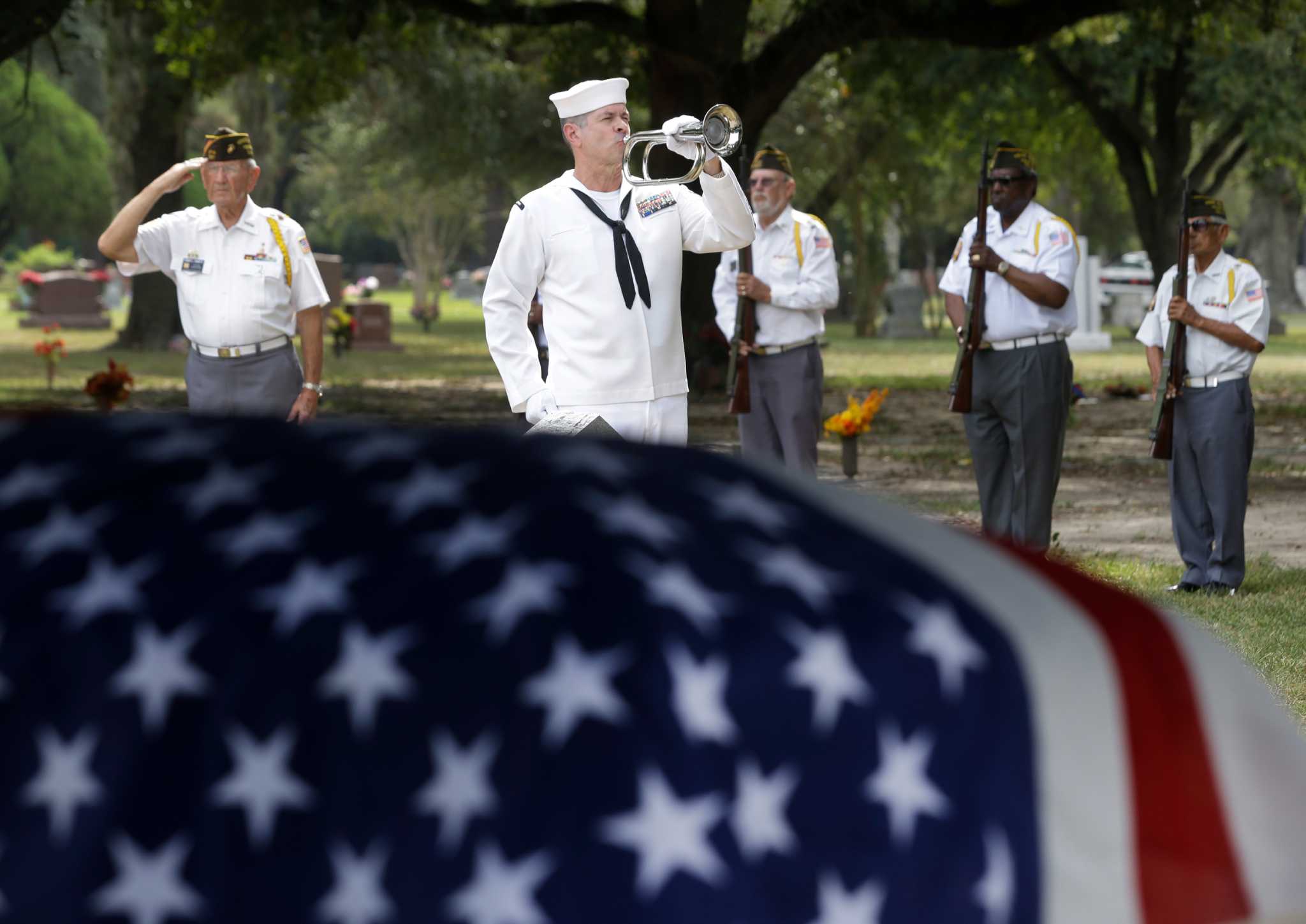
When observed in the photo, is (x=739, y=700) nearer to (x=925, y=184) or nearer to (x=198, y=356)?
(x=198, y=356)

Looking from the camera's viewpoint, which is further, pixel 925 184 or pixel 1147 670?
pixel 925 184

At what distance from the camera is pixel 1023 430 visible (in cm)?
916

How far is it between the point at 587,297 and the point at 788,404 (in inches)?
149

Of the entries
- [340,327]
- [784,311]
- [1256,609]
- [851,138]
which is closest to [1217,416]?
[1256,609]

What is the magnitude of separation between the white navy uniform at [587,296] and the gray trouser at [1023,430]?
10.5 feet

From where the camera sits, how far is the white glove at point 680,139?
6.16 m

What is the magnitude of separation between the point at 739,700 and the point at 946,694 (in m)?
0.24

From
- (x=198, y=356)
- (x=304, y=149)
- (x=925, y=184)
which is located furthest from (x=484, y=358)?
(x=304, y=149)

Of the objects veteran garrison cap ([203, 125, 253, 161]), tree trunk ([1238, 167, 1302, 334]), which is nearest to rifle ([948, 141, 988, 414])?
veteran garrison cap ([203, 125, 253, 161])

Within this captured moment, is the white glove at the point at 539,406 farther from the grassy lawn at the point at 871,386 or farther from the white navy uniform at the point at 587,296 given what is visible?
the grassy lawn at the point at 871,386

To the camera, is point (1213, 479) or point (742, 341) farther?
point (742, 341)

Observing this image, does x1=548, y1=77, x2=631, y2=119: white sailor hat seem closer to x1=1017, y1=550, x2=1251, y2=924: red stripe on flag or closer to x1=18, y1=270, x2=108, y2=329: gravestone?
x1=1017, y1=550, x2=1251, y2=924: red stripe on flag

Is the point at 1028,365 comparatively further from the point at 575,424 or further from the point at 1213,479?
the point at 575,424

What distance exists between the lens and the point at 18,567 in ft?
6.77
